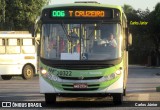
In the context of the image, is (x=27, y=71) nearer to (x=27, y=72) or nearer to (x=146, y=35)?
(x=27, y=72)

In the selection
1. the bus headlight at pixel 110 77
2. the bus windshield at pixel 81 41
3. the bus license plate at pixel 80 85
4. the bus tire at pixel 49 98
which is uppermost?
the bus windshield at pixel 81 41

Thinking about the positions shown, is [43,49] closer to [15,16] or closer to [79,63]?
[79,63]

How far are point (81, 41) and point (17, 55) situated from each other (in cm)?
1765

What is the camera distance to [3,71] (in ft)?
113

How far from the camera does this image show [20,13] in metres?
58.2

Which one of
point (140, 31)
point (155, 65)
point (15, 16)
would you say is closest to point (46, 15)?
point (15, 16)

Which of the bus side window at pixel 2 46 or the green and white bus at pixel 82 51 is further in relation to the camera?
the bus side window at pixel 2 46

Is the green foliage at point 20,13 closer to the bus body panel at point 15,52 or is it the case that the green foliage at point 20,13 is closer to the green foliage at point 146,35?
the green foliage at point 146,35

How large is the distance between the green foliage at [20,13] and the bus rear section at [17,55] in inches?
873

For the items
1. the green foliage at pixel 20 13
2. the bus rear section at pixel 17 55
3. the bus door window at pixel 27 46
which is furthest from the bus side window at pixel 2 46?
the green foliage at pixel 20 13

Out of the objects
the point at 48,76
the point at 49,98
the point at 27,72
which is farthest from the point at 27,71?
the point at 48,76

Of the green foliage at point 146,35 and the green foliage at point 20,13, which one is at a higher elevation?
the green foliage at point 20,13

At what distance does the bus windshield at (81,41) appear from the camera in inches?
682

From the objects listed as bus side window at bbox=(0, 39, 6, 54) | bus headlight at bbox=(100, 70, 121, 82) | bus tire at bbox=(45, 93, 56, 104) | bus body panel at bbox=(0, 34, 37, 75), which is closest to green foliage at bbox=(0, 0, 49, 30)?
bus body panel at bbox=(0, 34, 37, 75)
